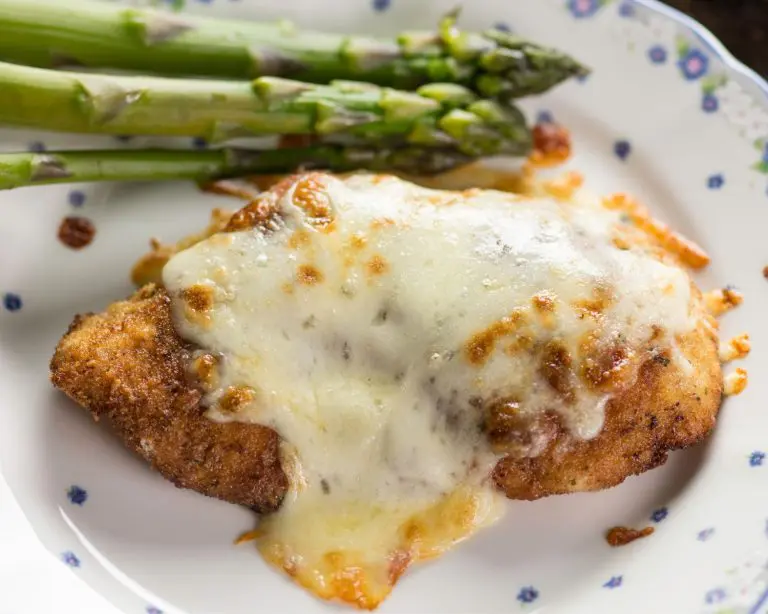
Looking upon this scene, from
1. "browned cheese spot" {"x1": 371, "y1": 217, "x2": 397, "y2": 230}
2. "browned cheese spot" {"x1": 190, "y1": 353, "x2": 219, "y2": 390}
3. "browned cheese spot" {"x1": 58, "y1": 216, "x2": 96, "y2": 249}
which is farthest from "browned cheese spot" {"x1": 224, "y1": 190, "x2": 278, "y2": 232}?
"browned cheese spot" {"x1": 58, "y1": 216, "x2": 96, "y2": 249}

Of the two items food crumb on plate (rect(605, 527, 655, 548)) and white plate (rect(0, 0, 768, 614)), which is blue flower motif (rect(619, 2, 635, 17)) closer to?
white plate (rect(0, 0, 768, 614))

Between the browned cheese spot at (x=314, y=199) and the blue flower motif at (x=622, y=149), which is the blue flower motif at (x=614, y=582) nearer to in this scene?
the browned cheese spot at (x=314, y=199)

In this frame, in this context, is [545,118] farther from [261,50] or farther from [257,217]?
[257,217]

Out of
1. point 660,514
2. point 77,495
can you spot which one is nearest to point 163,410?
point 77,495

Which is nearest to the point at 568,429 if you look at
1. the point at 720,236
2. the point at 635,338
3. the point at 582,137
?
the point at 635,338

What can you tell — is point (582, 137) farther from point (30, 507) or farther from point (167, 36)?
point (30, 507)
